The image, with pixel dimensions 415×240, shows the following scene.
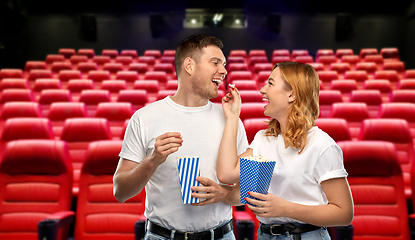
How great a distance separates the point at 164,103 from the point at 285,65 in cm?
37

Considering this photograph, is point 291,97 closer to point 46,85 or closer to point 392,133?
point 392,133

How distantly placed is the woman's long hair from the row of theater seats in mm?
793

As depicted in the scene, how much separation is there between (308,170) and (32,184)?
1.42 meters

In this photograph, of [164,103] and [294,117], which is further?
[164,103]

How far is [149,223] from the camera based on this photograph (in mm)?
859

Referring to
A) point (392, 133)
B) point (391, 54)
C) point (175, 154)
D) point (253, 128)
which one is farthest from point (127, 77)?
point (391, 54)

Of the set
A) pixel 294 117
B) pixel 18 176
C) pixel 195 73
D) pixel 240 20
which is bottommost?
pixel 18 176

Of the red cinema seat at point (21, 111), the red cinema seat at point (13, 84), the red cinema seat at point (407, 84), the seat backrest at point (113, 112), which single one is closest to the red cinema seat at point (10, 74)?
the red cinema seat at point (13, 84)

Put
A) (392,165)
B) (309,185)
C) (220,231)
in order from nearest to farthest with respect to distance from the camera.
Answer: (309,185) → (220,231) → (392,165)

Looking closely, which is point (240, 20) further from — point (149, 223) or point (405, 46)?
point (149, 223)

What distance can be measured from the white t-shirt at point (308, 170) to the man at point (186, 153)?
160 mm

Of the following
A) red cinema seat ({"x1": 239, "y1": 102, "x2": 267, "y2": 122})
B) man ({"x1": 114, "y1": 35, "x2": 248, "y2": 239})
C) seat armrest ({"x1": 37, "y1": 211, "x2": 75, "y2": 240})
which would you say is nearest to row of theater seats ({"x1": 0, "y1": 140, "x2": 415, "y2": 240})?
seat armrest ({"x1": 37, "y1": 211, "x2": 75, "y2": 240})

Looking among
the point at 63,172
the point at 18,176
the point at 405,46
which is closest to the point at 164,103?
the point at 63,172

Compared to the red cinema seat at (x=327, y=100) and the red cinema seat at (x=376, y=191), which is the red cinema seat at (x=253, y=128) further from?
the red cinema seat at (x=327, y=100)
